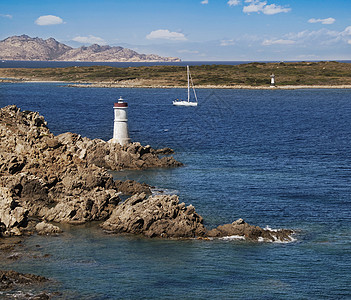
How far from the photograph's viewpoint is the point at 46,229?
117 feet

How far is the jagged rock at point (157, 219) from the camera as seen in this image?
3556 cm

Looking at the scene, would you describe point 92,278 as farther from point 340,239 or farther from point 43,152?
point 43,152

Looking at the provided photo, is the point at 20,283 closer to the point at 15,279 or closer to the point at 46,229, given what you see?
the point at 15,279

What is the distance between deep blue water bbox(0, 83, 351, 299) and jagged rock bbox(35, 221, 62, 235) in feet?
2.52

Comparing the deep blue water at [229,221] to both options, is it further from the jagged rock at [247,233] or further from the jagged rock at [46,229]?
the jagged rock at [247,233]

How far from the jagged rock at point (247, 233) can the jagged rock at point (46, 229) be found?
9.74 metres

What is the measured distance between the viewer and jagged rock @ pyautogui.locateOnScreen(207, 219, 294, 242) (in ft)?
117

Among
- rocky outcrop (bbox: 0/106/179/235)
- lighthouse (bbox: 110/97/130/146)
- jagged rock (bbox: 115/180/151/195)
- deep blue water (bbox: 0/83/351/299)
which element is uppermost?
lighthouse (bbox: 110/97/130/146)

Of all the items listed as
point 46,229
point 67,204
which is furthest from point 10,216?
point 67,204

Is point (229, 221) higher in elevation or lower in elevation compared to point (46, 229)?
lower

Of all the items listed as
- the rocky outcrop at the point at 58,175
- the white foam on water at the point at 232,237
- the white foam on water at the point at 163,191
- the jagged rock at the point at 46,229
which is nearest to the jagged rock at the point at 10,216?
the rocky outcrop at the point at 58,175

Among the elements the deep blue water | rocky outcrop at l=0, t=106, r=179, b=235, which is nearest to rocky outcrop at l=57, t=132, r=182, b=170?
rocky outcrop at l=0, t=106, r=179, b=235

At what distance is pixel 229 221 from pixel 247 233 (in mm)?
3870

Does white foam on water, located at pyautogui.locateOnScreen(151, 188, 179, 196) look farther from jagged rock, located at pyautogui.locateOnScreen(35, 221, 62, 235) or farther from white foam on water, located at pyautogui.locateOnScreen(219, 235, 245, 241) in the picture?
jagged rock, located at pyautogui.locateOnScreen(35, 221, 62, 235)
